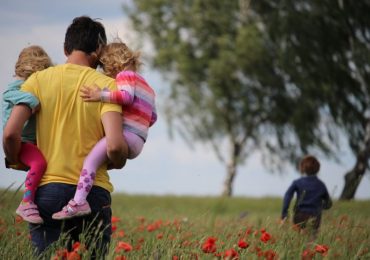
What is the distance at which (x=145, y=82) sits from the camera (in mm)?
4164

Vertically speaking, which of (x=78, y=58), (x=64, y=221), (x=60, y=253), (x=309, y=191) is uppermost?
(x=78, y=58)

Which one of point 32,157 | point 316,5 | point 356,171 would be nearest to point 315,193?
point 32,157

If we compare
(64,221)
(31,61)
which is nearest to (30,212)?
(64,221)

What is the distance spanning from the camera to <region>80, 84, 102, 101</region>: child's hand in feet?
12.3

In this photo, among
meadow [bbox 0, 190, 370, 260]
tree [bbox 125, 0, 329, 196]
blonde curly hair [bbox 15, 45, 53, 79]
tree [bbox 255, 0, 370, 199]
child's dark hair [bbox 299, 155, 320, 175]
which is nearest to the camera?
meadow [bbox 0, 190, 370, 260]

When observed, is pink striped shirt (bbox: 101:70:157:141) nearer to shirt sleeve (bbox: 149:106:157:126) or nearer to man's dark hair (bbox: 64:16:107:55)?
shirt sleeve (bbox: 149:106:157:126)

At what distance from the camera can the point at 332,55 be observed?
882 inches

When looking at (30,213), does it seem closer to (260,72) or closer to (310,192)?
(310,192)

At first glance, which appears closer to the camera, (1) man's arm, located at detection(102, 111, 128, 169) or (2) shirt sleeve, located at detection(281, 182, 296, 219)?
(1) man's arm, located at detection(102, 111, 128, 169)

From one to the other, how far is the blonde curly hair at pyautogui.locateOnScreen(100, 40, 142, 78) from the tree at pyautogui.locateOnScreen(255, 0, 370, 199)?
16665mm

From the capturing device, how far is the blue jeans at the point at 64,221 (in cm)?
382

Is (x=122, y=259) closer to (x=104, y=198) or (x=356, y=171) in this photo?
(x=104, y=198)

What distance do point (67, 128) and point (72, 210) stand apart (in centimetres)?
46

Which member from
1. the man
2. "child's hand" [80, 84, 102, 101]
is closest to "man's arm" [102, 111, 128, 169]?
the man
